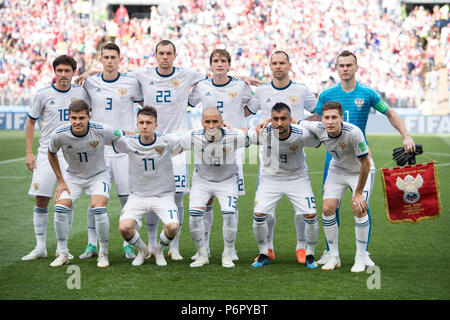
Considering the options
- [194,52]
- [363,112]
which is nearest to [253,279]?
[363,112]

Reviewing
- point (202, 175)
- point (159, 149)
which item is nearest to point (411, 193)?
point (202, 175)

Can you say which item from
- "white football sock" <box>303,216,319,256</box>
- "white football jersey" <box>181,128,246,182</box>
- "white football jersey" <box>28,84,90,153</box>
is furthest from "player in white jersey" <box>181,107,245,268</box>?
"white football jersey" <box>28,84,90,153</box>

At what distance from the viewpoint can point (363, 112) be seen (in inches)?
235

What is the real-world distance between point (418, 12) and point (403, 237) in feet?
75.3

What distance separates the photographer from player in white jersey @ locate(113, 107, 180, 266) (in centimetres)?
571

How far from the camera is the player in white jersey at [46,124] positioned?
6.10 m

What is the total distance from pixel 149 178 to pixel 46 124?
1267 mm

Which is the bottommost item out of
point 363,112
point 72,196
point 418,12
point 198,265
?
point 198,265

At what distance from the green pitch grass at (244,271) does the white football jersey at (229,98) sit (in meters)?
1.39

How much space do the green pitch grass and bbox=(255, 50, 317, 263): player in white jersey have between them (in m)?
0.26

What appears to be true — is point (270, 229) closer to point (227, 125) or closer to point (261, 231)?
point (261, 231)

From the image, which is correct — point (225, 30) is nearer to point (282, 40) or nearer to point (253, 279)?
point (282, 40)

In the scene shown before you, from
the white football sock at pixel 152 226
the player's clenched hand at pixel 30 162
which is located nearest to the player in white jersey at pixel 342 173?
the white football sock at pixel 152 226

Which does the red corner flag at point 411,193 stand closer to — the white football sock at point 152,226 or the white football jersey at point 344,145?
the white football jersey at point 344,145
